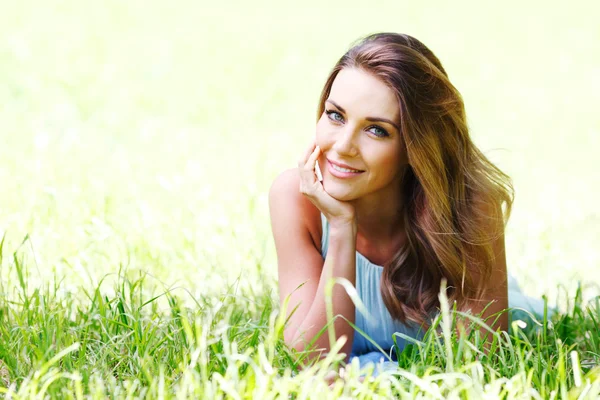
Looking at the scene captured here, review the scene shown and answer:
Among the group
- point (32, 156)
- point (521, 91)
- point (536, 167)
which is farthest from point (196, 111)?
point (521, 91)

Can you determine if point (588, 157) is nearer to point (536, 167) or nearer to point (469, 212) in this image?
point (536, 167)

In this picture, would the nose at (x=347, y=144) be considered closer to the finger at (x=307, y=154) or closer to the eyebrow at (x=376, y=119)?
the eyebrow at (x=376, y=119)

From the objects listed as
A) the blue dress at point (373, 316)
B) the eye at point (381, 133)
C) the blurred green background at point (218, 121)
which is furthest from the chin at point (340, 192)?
the blurred green background at point (218, 121)

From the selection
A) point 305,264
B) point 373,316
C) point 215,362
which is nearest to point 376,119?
point 305,264

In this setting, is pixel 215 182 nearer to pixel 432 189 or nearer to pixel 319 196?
pixel 319 196

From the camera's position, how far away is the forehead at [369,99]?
3.34m

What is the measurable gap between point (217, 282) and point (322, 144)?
3.90 ft

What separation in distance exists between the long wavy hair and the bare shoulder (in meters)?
0.32

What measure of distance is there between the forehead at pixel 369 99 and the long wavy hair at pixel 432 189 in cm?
3

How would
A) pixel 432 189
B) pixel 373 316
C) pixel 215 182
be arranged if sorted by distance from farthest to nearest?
pixel 215 182 → pixel 373 316 → pixel 432 189

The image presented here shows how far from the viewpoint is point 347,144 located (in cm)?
333

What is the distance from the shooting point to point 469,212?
3.68 m

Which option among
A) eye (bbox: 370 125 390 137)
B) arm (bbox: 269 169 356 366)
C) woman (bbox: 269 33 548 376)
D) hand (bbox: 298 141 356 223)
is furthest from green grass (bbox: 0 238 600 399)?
eye (bbox: 370 125 390 137)

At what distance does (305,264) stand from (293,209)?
0.25 m
